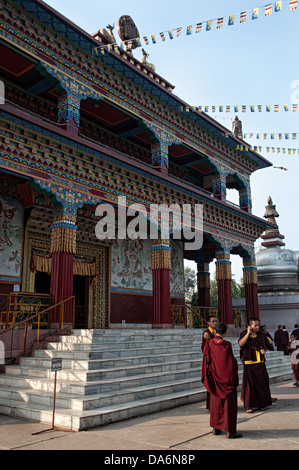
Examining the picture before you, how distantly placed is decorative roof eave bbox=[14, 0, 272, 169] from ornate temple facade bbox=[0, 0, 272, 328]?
32 millimetres

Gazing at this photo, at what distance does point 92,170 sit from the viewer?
1050cm

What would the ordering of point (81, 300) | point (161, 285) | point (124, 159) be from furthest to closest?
point (81, 300) < point (161, 285) < point (124, 159)

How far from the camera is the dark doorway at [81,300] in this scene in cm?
1321

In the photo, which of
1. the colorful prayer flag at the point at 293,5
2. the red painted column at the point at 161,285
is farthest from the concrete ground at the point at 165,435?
the colorful prayer flag at the point at 293,5

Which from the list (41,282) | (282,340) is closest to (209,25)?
(41,282)

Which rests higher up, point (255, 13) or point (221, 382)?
point (255, 13)

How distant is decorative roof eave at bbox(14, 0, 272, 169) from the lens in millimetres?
9539

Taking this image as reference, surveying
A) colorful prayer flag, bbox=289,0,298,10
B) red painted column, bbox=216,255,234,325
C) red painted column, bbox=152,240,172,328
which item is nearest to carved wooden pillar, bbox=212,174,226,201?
red painted column, bbox=216,255,234,325

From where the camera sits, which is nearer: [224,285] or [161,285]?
[161,285]

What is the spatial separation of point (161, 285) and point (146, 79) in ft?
19.9

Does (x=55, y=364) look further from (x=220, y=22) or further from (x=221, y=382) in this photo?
(x=220, y=22)

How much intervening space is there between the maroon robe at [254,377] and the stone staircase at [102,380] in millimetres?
1068

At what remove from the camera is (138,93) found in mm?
12336

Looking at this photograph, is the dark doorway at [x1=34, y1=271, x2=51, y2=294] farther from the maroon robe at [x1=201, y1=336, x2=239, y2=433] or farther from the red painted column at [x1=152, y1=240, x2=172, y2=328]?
the maroon robe at [x1=201, y1=336, x2=239, y2=433]
